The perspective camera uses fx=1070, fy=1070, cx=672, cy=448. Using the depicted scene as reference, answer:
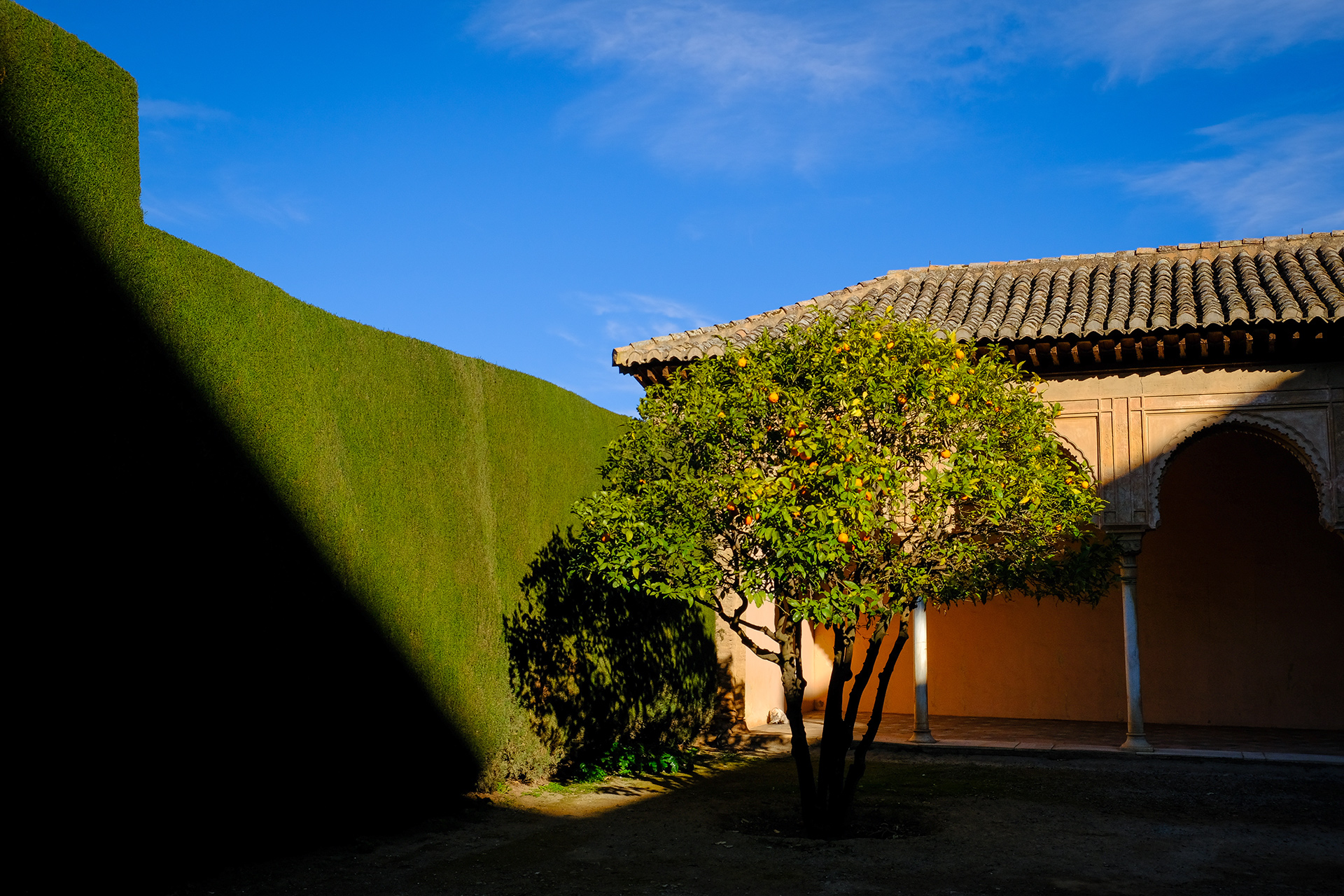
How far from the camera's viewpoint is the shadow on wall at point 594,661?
8805 millimetres

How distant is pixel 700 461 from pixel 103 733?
3607mm

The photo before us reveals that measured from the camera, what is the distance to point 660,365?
12.1 meters

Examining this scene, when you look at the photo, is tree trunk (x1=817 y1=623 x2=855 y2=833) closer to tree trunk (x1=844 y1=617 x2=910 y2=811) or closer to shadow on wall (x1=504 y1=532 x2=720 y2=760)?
tree trunk (x1=844 y1=617 x2=910 y2=811)

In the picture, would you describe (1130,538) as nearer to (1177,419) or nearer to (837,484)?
(1177,419)

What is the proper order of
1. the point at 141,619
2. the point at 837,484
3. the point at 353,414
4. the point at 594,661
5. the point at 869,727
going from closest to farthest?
the point at 141,619
the point at 837,484
the point at 869,727
the point at 353,414
the point at 594,661

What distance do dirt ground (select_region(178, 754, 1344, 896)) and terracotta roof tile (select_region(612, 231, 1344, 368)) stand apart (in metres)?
4.05

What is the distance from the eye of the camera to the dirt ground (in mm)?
5891

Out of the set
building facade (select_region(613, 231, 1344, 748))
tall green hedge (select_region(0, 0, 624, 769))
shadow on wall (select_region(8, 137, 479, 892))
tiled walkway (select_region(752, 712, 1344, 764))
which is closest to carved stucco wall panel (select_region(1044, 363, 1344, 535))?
building facade (select_region(613, 231, 1344, 748))

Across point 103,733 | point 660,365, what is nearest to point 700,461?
point 103,733

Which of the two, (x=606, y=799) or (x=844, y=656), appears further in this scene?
(x=606, y=799)

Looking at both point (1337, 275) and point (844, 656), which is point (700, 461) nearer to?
point (844, 656)

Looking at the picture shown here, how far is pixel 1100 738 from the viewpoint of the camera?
1190 centimetres

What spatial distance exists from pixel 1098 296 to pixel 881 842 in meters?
7.25

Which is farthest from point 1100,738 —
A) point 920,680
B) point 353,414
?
point 353,414
